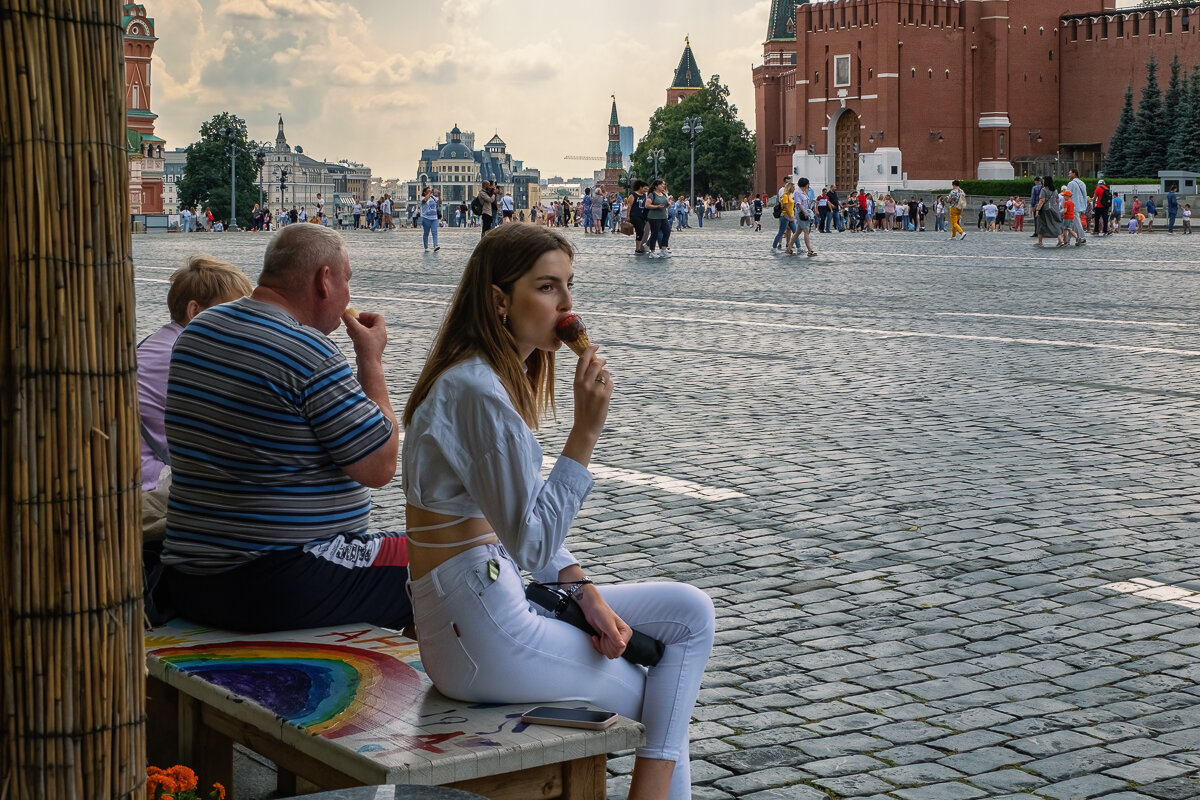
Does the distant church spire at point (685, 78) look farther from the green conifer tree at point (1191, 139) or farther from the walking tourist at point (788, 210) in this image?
the walking tourist at point (788, 210)

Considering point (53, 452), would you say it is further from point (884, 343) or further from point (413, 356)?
point (884, 343)

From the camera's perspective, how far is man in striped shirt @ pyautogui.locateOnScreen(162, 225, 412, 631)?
308cm

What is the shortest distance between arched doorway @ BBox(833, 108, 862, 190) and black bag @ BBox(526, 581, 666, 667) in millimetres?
65535

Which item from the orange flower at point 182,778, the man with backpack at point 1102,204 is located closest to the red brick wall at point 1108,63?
the man with backpack at point 1102,204

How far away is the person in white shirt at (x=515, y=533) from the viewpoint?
2555 millimetres

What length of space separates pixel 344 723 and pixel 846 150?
66.9 metres

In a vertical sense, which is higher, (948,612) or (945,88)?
(945,88)

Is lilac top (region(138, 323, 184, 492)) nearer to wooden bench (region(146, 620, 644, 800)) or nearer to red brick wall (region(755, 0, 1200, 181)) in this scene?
wooden bench (region(146, 620, 644, 800))

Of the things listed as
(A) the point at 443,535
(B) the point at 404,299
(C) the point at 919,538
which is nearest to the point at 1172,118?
(B) the point at 404,299

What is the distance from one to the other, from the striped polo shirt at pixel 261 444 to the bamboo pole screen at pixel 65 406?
134 centimetres

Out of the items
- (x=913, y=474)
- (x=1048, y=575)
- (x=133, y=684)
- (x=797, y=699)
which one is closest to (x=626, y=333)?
(x=913, y=474)

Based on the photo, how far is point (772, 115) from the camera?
8869cm

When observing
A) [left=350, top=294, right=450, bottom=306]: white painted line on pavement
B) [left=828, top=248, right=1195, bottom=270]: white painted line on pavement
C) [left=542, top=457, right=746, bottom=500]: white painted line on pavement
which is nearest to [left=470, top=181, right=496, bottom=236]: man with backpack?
[left=828, top=248, right=1195, bottom=270]: white painted line on pavement

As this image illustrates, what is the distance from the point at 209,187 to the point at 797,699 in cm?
8377
